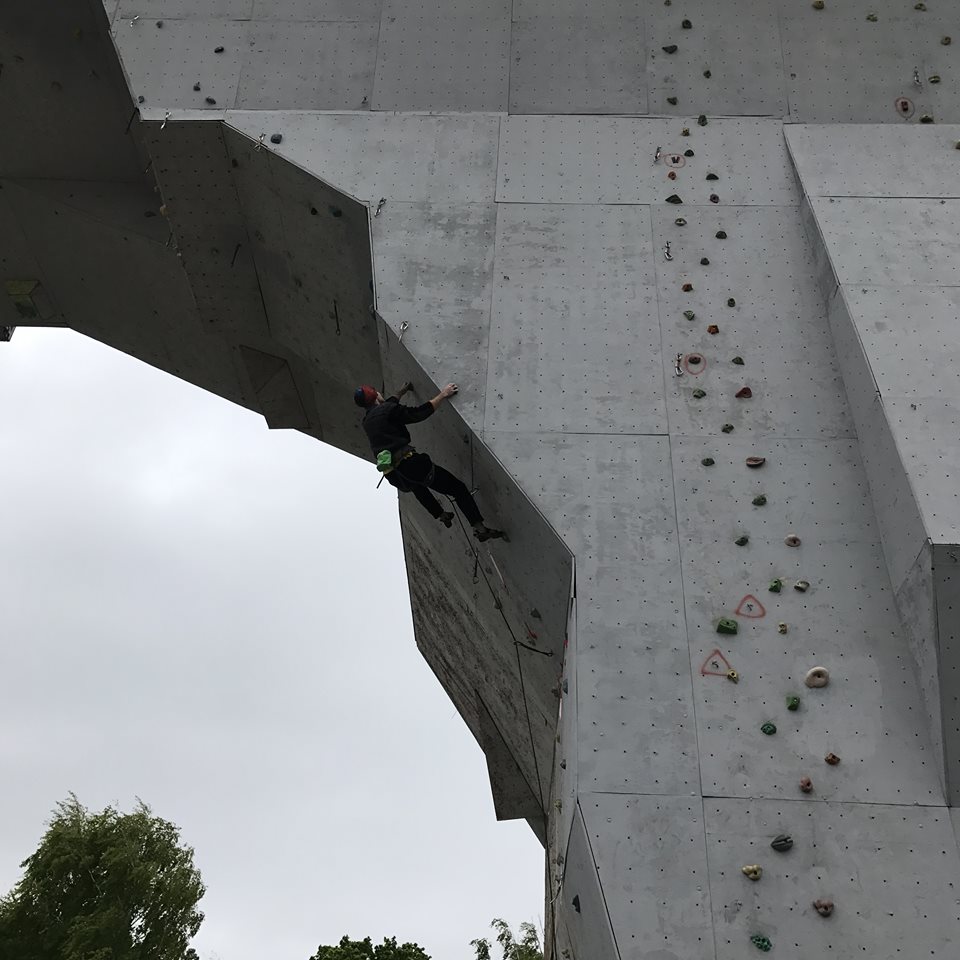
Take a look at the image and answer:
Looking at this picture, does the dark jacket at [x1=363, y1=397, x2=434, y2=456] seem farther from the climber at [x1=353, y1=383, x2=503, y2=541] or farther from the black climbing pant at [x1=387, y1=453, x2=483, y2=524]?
the black climbing pant at [x1=387, y1=453, x2=483, y2=524]

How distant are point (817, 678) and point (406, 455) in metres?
2.58

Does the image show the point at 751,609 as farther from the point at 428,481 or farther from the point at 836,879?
the point at 428,481

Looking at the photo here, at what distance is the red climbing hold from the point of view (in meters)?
5.31

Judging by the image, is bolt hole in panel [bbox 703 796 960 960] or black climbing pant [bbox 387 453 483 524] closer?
bolt hole in panel [bbox 703 796 960 960]

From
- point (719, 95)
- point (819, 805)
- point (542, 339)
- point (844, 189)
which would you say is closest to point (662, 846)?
point (819, 805)

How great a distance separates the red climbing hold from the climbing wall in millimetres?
12

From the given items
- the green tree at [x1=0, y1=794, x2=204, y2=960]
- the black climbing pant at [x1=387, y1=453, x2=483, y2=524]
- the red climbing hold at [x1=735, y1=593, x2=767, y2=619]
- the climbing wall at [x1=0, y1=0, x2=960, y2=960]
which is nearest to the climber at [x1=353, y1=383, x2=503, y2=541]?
the black climbing pant at [x1=387, y1=453, x2=483, y2=524]

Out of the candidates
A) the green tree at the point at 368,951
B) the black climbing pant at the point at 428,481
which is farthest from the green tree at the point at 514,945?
the black climbing pant at the point at 428,481

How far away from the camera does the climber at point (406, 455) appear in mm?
5969

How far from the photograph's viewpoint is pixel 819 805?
15.7ft

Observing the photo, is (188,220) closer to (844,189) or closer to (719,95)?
(719,95)

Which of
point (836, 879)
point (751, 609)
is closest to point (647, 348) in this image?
point (751, 609)

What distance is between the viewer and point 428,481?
19.9 ft

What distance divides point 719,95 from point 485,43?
1.77m
